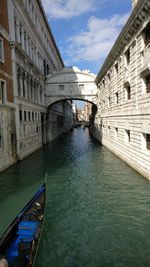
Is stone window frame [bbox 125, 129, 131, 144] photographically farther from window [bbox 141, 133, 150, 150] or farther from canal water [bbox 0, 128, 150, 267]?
window [bbox 141, 133, 150, 150]

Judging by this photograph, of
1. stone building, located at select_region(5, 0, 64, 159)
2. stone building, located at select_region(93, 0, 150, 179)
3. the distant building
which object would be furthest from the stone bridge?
the distant building

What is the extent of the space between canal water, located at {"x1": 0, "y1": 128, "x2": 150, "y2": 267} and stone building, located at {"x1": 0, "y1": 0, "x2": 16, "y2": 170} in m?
1.44

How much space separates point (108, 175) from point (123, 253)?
6280mm

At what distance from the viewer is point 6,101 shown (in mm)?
13086

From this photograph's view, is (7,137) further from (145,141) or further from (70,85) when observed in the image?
(70,85)

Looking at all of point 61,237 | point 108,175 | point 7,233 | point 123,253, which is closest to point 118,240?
point 123,253

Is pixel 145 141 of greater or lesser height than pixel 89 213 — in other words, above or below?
above

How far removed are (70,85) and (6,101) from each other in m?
14.4

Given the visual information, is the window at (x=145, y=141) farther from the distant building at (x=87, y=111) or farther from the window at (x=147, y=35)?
the distant building at (x=87, y=111)

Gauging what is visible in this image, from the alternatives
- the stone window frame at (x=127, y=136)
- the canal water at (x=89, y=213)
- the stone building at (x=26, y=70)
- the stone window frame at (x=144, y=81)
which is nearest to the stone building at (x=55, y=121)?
the stone building at (x=26, y=70)

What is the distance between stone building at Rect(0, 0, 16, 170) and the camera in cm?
1247

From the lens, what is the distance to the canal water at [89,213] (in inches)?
191

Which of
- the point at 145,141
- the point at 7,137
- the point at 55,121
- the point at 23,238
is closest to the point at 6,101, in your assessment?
the point at 7,137

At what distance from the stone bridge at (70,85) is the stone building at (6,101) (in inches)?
495
